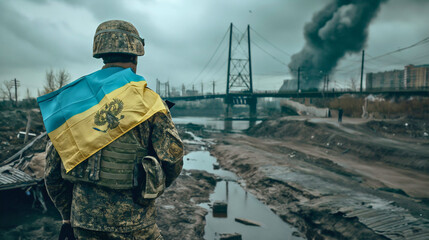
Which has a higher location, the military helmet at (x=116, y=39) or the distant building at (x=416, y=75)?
the distant building at (x=416, y=75)

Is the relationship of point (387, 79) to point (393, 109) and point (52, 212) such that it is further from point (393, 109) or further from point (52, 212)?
point (52, 212)

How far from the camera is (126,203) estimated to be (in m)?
1.91

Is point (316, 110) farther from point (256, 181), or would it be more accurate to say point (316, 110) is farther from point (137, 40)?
point (137, 40)

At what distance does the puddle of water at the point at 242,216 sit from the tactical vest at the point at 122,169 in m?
4.89

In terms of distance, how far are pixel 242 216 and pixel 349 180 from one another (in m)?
5.21

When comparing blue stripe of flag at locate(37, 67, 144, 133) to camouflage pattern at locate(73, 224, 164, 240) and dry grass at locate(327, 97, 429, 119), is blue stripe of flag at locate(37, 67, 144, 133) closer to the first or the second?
camouflage pattern at locate(73, 224, 164, 240)

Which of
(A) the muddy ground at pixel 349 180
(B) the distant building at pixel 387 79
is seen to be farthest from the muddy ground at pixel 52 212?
(B) the distant building at pixel 387 79

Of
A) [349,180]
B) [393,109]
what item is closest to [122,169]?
[349,180]

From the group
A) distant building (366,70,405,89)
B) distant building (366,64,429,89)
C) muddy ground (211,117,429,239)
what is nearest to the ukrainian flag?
muddy ground (211,117,429,239)

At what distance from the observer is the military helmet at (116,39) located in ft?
6.79

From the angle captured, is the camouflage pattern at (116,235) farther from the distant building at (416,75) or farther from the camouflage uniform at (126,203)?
the distant building at (416,75)

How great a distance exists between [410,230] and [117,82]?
602cm

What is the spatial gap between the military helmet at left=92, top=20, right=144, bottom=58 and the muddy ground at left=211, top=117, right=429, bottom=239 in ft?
18.5

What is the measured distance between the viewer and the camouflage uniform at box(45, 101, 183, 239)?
1.88 meters
